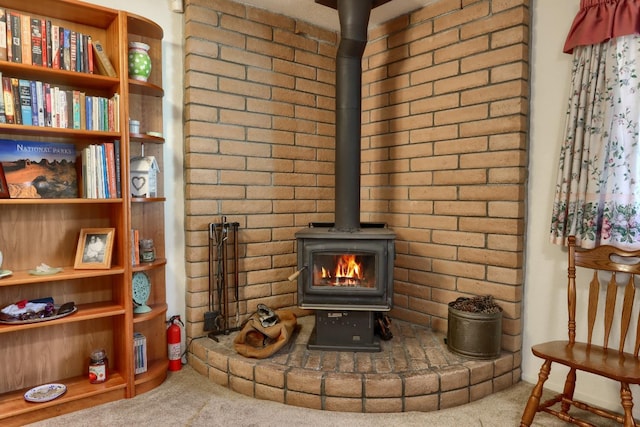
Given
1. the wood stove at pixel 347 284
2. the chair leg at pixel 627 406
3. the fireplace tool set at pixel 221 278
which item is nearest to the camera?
the chair leg at pixel 627 406

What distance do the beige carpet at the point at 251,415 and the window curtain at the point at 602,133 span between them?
93cm

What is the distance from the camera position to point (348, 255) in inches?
96.2

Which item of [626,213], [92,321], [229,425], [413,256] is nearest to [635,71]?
[626,213]

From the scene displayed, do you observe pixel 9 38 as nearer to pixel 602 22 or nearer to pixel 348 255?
pixel 348 255

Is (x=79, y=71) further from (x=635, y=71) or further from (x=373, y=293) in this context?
(x=635, y=71)

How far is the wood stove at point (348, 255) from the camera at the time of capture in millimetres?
2354

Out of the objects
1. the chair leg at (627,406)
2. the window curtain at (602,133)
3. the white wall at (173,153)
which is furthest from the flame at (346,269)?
the chair leg at (627,406)

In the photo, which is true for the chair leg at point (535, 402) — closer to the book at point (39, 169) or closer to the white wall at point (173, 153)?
the white wall at point (173, 153)

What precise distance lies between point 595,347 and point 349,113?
1.77 meters

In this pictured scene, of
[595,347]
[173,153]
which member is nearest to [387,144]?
[173,153]

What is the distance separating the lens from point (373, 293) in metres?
2.34

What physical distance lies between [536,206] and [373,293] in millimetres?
1059

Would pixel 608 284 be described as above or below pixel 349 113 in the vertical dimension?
below

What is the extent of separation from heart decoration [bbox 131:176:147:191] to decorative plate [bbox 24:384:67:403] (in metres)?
1.10
